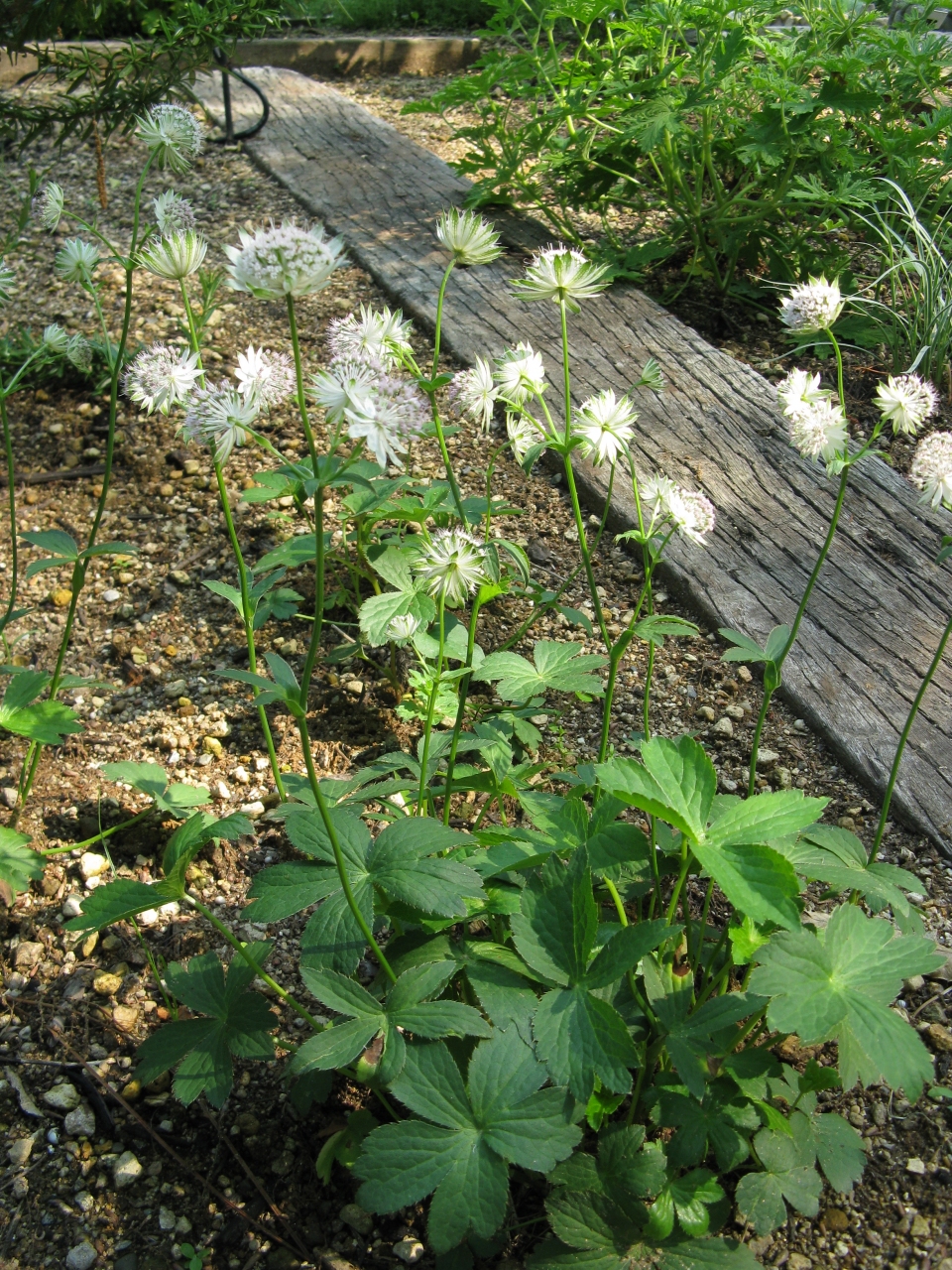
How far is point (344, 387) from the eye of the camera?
1185 mm

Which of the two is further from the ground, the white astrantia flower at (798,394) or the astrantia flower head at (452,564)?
the white astrantia flower at (798,394)

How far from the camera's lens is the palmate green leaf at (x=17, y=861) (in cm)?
154

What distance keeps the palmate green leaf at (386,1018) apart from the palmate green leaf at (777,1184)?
0.40 metres

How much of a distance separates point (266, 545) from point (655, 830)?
1.44 meters

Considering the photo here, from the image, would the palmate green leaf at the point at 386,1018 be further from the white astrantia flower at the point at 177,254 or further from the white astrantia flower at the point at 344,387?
the white astrantia flower at the point at 177,254

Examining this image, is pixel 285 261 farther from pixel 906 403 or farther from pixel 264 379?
pixel 906 403

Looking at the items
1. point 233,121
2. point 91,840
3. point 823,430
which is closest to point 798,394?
point 823,430

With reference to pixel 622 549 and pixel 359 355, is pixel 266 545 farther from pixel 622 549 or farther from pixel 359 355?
pixel 359 355

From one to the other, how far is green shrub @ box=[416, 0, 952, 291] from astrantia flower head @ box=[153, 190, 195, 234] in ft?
6.12

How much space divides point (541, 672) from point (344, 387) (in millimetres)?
752

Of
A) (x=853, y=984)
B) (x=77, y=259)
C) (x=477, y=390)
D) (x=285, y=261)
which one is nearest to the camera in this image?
(x=285, y=261)

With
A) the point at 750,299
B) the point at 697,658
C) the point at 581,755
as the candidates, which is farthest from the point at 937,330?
the point at 581,755

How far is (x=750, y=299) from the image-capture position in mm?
3439

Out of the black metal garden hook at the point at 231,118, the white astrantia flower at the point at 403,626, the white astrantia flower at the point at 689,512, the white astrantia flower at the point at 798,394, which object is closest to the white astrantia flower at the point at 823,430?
the white astrantia flower at the point at 798,394
